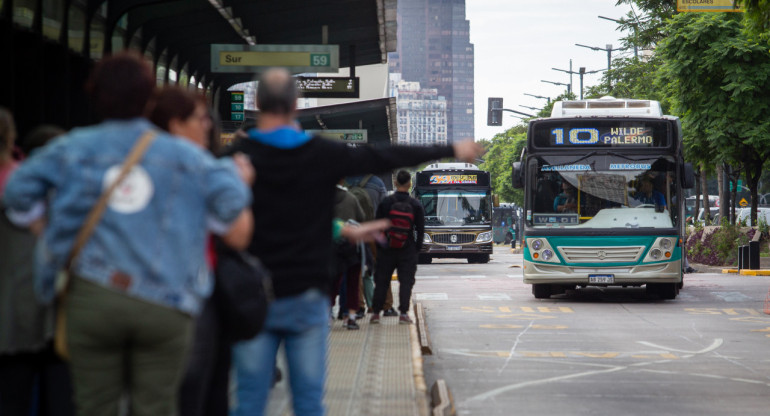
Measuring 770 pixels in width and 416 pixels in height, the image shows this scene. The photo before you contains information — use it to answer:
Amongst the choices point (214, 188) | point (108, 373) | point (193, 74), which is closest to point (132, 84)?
point (214, 188)

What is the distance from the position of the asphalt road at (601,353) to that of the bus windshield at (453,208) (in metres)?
14.2

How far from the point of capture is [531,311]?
54.1 ft

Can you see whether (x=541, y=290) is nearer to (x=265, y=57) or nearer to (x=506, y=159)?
(x=265, y=57)

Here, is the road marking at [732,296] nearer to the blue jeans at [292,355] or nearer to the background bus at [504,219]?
the blue jeans at [292,355]

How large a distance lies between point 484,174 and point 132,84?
32395mm

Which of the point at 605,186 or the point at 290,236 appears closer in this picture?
the point at 290,236

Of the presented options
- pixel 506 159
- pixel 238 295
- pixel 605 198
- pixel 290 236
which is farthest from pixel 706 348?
pixel 506 159

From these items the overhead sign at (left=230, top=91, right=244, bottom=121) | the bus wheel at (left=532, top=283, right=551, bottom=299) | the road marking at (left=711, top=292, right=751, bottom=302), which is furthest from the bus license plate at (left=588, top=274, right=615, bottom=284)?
the overhead sign at (left=230, top=91, right=244, bottom=121)

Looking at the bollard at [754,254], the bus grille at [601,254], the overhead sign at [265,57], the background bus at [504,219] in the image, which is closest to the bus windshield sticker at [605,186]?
the bus grille at [601,254]

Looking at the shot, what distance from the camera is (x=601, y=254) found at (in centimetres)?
1766

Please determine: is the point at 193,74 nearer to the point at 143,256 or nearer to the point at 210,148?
the point at 210,148

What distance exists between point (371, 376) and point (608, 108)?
11.5 metres

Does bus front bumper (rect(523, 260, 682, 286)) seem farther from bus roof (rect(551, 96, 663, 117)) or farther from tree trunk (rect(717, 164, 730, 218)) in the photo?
tree trunk (rect(717, 164, 730, 218))

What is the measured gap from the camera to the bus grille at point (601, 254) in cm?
1758
